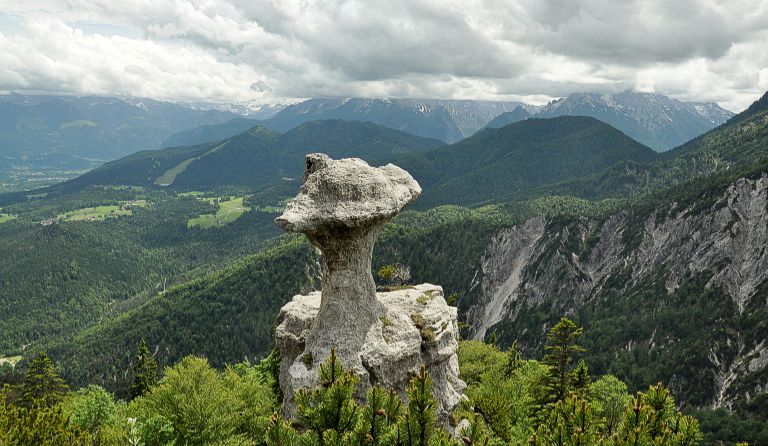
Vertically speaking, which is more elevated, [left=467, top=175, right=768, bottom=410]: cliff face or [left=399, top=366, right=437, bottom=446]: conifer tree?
[left=399, top=366, right=437, bottom=446]: conifer tree

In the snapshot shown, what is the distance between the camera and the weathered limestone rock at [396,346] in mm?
27594

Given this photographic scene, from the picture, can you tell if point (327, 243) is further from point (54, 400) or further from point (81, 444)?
point (54, 400)

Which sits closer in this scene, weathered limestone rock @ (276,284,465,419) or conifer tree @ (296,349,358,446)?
conifer tree @ (296,349,358,446)

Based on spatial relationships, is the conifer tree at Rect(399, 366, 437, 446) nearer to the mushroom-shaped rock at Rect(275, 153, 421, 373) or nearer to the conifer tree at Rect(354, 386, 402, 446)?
the conifer tree at Rect(354, 386, 402, 446)

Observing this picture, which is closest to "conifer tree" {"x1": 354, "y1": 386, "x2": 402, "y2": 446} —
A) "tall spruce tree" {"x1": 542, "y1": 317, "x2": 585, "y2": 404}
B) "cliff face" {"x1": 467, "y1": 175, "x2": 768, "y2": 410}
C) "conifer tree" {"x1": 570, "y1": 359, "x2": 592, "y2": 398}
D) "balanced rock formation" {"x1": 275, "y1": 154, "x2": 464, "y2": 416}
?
"balanced rock formation" {"x1": 275, "y1": 154, "x2": 464, "y2": 416}

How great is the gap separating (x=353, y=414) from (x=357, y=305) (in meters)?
11.2

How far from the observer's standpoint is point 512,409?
42.2 m

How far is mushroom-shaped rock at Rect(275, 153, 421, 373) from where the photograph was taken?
26625 millimetres

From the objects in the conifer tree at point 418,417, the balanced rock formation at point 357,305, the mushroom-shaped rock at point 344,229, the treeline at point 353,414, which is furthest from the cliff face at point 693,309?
the conifer tree at point 418,417

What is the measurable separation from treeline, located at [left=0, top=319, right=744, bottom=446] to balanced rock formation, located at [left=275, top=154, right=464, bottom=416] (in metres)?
2.30

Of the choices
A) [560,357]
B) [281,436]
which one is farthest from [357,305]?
[560,357]

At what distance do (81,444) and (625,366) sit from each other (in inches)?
6462

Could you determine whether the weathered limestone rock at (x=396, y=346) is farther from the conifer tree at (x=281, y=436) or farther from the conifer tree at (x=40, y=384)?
the conifer tree at (x=40, y=384)

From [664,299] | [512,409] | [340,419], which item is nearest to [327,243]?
[340,419]
